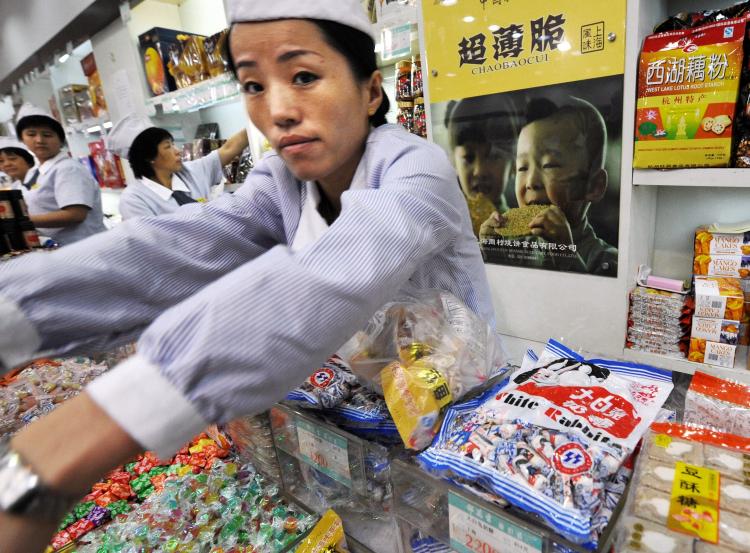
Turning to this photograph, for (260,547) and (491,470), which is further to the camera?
(260,547)

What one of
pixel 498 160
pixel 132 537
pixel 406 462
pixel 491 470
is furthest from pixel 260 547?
pixel 498 160

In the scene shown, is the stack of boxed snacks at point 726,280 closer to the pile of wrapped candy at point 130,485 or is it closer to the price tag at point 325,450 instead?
the price tag at point 325,450

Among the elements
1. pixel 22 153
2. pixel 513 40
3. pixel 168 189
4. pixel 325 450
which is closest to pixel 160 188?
pixel 168 189

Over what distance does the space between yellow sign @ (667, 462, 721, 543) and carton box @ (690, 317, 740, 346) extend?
1.14 metres

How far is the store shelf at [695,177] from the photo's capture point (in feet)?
4.00

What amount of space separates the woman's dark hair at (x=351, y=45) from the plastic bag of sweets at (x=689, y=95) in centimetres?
98

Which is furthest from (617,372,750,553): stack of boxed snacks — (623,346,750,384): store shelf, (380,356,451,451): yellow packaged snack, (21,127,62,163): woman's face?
(21,127,62,163): woman's face

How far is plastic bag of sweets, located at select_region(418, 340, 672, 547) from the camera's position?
43cm

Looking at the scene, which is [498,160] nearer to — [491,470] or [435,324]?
[435,324]

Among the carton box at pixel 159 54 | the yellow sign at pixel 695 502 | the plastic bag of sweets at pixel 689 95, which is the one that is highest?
the carton box at pixel 159 54

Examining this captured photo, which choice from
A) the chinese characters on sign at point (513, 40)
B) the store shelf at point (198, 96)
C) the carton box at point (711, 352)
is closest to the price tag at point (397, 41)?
the chinese characters on sign at point (513, 40)

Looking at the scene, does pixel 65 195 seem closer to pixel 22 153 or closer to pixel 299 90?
pixel 22 153

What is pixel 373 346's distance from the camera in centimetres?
62

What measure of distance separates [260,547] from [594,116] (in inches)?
60.2
